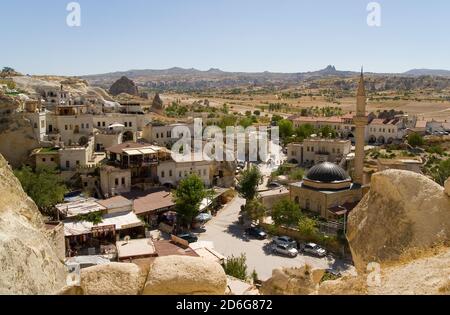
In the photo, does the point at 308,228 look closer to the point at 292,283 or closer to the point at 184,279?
the point at 292,283

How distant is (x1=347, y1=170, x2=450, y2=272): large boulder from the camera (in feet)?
34.2

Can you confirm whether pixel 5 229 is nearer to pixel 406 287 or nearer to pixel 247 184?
pixel 406 287

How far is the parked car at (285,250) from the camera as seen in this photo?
92.6 feet

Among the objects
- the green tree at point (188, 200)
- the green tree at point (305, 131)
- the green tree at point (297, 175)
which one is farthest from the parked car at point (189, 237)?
the green tree at point (305, 131)

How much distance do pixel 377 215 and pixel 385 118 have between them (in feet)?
206

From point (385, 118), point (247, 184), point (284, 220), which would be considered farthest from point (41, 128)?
point (385, 118)

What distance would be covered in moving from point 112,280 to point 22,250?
3.41 meters

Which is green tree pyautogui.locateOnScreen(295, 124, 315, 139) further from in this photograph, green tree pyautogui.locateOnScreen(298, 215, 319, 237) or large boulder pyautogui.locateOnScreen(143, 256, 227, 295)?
large boulder pyautogui.locateOnScreen(143, 256, 227, 295)

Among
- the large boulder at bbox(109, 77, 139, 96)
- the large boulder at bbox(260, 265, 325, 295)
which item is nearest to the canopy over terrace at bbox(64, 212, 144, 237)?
the large boulder at bbox(260, 265, 325, 295)

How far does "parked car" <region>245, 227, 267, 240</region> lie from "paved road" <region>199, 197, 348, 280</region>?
47 cm

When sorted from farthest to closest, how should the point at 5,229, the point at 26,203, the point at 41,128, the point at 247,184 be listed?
the point at 41,128 < the point at 247,184 < the point at 26,203 < the point at 5,229

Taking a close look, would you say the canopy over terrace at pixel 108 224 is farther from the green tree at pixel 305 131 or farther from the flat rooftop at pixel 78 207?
the green tree at pixel 305 131

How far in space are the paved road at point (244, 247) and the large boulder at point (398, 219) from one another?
1181cm
